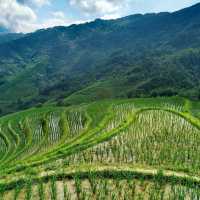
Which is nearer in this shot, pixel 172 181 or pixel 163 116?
pixel 172 181

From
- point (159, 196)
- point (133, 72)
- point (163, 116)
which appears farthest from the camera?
point (133, 72)

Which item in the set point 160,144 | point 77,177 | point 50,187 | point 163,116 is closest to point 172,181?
point 77,177

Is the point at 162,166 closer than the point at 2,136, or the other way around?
the point at 162,166

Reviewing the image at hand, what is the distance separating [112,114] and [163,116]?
36.2ft

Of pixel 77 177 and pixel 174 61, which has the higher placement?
pixel 174 61

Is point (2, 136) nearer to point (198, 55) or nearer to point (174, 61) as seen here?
point (174, 61)

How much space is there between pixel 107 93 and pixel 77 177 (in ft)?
404

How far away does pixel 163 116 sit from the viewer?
41.6 m

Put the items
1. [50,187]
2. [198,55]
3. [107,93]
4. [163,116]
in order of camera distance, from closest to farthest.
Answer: [50,187] → [163,116] → [107,93] → [198,55]

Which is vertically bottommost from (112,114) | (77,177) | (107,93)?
(77,177)

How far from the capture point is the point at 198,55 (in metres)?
184

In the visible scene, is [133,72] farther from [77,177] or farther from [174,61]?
[77,177]

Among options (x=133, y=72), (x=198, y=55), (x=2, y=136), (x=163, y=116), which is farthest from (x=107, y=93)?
(x=163, y=116)

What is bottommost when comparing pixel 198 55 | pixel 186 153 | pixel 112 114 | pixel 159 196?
pixel 159 196
